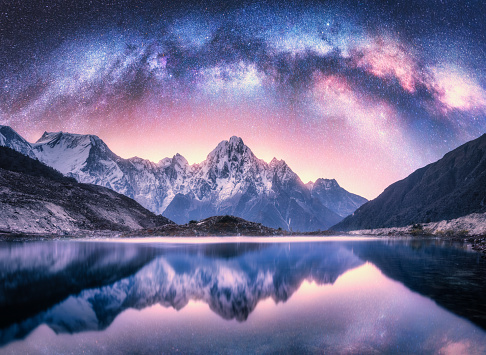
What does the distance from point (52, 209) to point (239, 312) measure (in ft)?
467

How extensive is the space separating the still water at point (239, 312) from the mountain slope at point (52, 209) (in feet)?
312

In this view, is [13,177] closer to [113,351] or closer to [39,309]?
[39,309]

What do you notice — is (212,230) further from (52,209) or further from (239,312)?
(239,312)

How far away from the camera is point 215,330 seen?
52.2 ft

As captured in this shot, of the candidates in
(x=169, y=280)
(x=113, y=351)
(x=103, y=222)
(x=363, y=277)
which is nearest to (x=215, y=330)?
(x=113, y=351)

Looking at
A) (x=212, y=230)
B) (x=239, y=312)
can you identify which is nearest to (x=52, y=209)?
(x=212, y=230)

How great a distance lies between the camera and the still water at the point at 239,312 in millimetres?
13961

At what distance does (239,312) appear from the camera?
19.6 metres

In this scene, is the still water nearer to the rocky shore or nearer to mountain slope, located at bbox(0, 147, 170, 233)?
mountain slope, located at bbox(0, 147, 170, 233)

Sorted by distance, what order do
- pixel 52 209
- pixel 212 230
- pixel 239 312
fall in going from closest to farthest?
pixel 239 312, pixel 52 209, pixel 212 230

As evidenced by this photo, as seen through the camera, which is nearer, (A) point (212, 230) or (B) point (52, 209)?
(B) point (52, 209)

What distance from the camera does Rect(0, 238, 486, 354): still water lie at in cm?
1396

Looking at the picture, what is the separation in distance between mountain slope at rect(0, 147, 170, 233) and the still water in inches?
3743

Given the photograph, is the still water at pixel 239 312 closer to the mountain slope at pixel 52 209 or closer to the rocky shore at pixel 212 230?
the mountain slope at pixel 52 209
